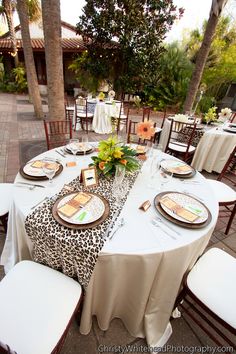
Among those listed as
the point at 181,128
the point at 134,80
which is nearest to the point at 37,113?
the point at 134,80

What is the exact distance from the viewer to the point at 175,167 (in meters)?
1.83

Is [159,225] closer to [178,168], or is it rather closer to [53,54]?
[178,168]

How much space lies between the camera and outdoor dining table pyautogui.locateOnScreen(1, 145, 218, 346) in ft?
3.31

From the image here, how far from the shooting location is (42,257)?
1188 mm

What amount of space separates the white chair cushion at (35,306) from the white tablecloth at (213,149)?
3.26 m

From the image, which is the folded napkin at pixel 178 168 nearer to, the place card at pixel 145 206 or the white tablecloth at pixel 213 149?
the place card at pixel 145 206

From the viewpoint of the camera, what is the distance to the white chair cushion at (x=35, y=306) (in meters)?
0.89

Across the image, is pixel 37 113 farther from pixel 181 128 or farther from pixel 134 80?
pixel 181 128

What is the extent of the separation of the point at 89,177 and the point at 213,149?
297 cm

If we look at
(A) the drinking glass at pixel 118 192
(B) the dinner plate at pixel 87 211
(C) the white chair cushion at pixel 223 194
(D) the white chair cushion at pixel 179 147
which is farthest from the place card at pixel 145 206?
(D) the white chair cushion at pixel 179 147

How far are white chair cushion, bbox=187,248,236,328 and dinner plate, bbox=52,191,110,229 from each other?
0.73m

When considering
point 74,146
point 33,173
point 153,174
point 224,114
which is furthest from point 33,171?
point 224,114

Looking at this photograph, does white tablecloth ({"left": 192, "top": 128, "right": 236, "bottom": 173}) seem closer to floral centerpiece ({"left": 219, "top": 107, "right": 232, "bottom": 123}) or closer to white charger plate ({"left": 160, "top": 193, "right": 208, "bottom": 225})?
floral centerpiece ({"left": 219, "top": 107, "right": 232, "bottom": 123})

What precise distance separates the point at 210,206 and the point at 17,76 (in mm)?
12459
